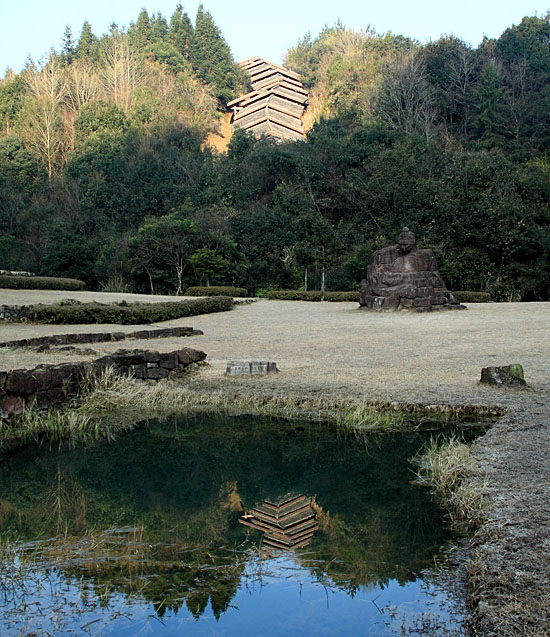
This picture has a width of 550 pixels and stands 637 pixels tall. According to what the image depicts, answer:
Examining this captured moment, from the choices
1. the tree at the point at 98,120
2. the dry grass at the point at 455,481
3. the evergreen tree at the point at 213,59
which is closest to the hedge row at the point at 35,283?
the dry grass at the point at 455,481

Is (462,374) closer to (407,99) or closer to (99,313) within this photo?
(99,313)

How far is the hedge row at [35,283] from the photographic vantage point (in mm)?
22078

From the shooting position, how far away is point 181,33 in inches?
2685

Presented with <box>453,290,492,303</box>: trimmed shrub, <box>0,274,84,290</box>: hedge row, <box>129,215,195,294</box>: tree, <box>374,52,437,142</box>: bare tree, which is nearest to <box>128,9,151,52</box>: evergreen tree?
<box>374,52,437,142</box>: bare tree

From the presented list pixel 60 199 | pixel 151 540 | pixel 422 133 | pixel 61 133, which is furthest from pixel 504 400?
pixel 61 133

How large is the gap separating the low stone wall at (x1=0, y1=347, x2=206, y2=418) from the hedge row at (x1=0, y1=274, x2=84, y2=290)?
15406 millimetres

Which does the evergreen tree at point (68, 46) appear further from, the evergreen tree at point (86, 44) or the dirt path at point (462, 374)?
the dirt path at point (462, 374)

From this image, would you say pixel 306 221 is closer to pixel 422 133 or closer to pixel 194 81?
pixel 422 133

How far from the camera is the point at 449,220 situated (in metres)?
28.2

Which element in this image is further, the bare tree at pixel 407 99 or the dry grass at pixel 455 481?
the bare tree at pixel 407 99

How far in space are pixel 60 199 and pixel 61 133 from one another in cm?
995

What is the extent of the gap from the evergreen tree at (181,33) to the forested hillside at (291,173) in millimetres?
5595

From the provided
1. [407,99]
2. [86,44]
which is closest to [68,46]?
[86,44]

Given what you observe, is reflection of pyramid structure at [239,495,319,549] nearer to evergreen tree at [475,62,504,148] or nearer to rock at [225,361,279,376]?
rock at [225,361,279,376]
